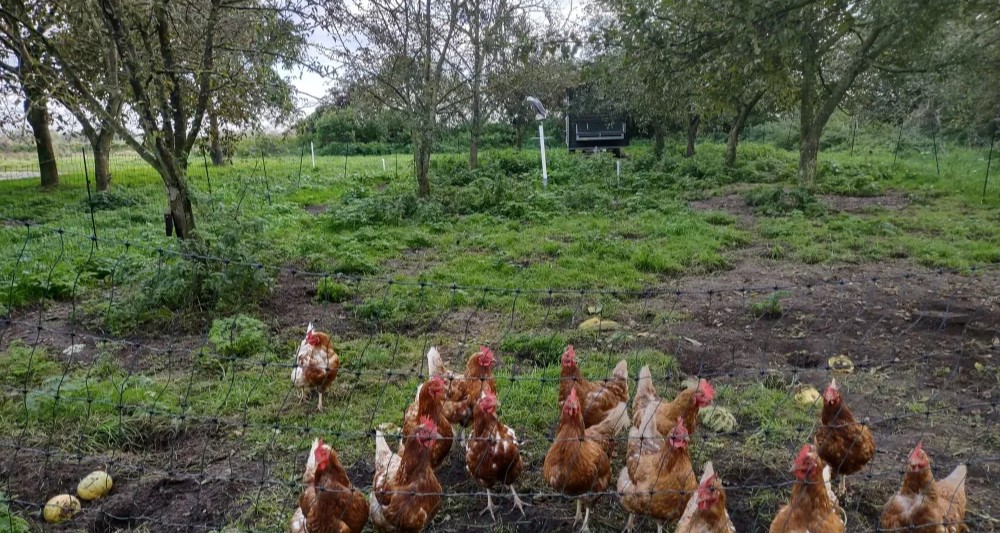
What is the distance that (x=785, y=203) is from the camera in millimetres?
12117

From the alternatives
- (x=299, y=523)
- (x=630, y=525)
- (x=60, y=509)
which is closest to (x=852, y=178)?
(x=630, y=525)

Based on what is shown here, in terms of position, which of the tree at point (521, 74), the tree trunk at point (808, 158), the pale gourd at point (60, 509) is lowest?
the pale gourd at point (60, 509)

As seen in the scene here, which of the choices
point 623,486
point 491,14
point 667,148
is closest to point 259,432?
point 623,486

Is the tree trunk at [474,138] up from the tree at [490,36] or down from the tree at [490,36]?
down

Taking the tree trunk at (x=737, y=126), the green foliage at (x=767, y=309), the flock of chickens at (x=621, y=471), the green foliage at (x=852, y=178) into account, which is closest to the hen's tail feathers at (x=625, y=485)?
the flock of chickens at (x=621, y=471)

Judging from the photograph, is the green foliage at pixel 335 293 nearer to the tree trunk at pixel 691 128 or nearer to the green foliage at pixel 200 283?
the green foliage at pixel 200 283

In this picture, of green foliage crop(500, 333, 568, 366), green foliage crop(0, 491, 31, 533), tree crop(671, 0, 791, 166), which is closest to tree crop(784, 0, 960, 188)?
tree crop(671, 0, 791, 166)

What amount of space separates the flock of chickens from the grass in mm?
309

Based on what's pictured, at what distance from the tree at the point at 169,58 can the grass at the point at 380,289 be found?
2.97 ft

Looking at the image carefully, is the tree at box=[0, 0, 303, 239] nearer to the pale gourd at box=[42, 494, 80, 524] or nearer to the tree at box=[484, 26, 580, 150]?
the pale gourd at box=[42, 494, 80, 524]

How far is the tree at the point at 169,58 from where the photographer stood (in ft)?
21.6

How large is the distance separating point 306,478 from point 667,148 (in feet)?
67.7

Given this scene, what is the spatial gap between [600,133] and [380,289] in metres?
14.8

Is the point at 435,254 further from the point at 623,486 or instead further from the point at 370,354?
the point at 623,486
